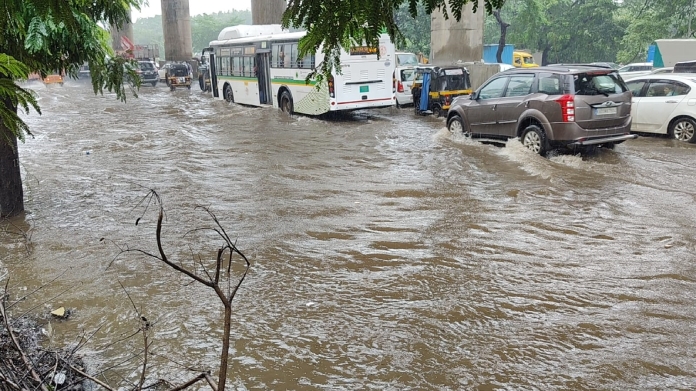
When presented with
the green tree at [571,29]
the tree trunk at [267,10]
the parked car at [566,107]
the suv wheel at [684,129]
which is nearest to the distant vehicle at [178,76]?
the tree trunk at [267,10]

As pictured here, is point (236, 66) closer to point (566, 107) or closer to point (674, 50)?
point (566, 107)

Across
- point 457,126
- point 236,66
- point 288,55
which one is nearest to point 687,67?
point 457,126

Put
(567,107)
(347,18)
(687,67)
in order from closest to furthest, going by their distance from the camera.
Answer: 1. (347,18)
2. (567,107)
3. (687,67)

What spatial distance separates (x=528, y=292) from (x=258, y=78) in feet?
53.3

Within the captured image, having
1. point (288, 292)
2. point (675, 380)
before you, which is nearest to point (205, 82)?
point (288, 292)

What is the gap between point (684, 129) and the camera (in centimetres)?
1164

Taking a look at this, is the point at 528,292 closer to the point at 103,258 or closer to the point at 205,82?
the point at 103,258

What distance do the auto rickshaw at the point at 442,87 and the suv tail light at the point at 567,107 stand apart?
738cm

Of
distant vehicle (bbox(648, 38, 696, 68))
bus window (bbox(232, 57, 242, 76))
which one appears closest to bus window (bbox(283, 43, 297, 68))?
bus window (bbox(232, 57, 242, 76))

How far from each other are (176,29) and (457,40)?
32567 millimetres

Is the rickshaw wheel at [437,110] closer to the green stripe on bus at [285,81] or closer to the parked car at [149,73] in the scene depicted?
the green stripe on bus at [285,81]

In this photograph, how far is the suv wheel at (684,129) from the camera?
→ 1146 centimetres

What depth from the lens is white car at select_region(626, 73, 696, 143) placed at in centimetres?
1145

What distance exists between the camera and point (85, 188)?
9953 millimetres
